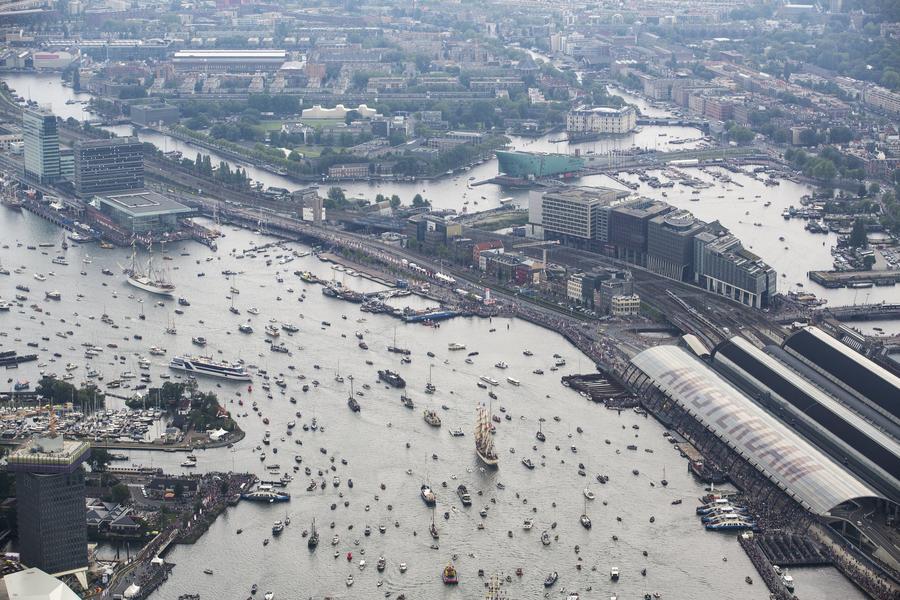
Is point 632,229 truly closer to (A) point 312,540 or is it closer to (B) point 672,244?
(B) point 672,244

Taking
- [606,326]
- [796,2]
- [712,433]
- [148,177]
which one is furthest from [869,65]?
[712,433]

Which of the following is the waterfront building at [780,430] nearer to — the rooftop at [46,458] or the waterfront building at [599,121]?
the rooftop at [46,458]

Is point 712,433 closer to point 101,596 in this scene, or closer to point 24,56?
point 101,596

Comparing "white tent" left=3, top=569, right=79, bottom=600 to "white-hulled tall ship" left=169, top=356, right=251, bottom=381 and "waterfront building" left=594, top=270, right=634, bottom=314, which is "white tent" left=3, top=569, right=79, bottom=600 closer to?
"white-hulled tall ship" left=169, top=356, right=251, bottom=381

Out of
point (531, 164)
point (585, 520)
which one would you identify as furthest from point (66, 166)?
point (585, 520)

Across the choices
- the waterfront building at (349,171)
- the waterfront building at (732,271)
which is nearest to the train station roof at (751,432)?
the waterfront building at (732,271)

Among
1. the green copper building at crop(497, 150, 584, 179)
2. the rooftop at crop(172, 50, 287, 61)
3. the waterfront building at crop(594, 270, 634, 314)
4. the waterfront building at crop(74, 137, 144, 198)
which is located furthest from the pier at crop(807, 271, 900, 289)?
the rooftop at crop(172, 50, 287, 61)
